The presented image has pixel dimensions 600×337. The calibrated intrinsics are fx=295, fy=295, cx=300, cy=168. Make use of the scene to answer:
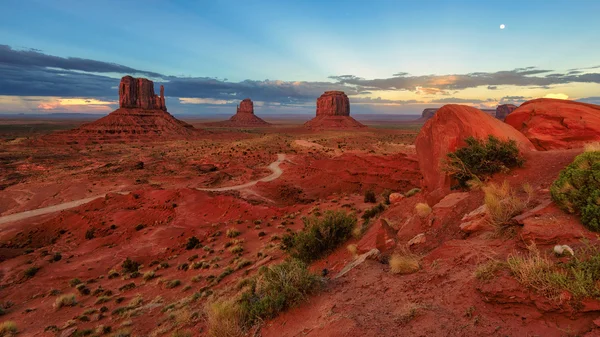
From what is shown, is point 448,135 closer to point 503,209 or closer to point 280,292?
point 503,209

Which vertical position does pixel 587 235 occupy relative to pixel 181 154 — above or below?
above

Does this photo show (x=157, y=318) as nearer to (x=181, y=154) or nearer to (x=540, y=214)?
(x=540, y=214)

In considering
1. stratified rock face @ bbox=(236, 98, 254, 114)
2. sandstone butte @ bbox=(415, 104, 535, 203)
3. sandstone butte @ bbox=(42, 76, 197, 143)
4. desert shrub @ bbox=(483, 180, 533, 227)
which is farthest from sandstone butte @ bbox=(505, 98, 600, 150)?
stratified rock face @ bbox=(236, 98, 254, 114)

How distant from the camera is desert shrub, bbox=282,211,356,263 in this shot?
11758 mm

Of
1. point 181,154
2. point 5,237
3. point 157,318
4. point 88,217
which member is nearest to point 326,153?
point 181,154

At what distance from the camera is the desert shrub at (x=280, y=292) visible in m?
6.53

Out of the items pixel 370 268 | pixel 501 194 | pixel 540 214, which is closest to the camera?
pixel 540 214

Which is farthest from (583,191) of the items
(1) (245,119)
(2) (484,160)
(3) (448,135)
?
(1) (245,119)

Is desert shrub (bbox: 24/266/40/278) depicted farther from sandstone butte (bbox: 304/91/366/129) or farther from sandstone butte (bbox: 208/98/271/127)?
sandstone butte (bbox: 208/98/271/127)

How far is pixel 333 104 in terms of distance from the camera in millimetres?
149750

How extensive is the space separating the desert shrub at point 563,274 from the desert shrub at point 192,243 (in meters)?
18.9

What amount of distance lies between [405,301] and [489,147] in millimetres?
8347

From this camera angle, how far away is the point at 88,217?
26094 mm

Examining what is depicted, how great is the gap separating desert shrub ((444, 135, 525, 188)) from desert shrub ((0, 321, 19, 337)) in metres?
18.3
